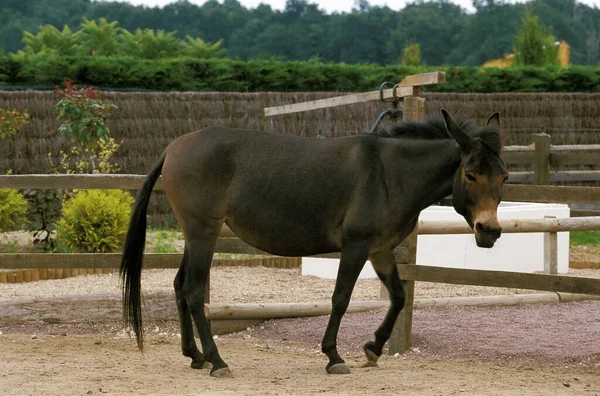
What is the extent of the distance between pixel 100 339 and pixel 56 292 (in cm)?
201

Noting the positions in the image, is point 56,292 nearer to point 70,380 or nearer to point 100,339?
point 100,339

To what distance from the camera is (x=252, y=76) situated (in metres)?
17.2

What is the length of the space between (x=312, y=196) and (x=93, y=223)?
535cm

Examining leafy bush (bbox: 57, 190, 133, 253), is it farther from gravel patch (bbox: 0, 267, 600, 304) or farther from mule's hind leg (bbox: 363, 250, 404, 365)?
mule's hind leg (bbox: 363, 250, 404, 365)

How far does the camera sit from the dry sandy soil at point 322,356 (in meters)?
5.06

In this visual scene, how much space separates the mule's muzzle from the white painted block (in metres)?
3.96

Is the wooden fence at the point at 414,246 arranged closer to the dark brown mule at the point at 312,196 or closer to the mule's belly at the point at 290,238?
the dark brown mule at the point at 312,196

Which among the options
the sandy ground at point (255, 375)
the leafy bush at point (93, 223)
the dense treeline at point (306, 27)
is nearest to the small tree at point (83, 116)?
the leafy bush at point (93, 223)

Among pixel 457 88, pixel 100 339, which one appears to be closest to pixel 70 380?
pixel 100 339

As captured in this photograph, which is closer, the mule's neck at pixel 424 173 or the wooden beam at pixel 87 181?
the mule's neck at pixel 424 173

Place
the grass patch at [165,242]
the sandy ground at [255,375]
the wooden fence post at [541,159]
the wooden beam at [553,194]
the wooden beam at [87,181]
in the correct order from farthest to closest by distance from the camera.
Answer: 1. the wooden fence post at [541,159]
2. the grass patch at [165,242]
3. the wooden beam at [87,181]
4. the wooden beam at [553,194]
5. the sandy ground at [255,375]

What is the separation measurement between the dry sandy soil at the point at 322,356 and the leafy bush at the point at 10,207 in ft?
7.34

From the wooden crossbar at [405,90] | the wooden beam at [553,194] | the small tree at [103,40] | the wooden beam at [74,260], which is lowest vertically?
the wooden beam at [74,260]

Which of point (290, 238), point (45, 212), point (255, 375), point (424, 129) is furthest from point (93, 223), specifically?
point (424, 129)
